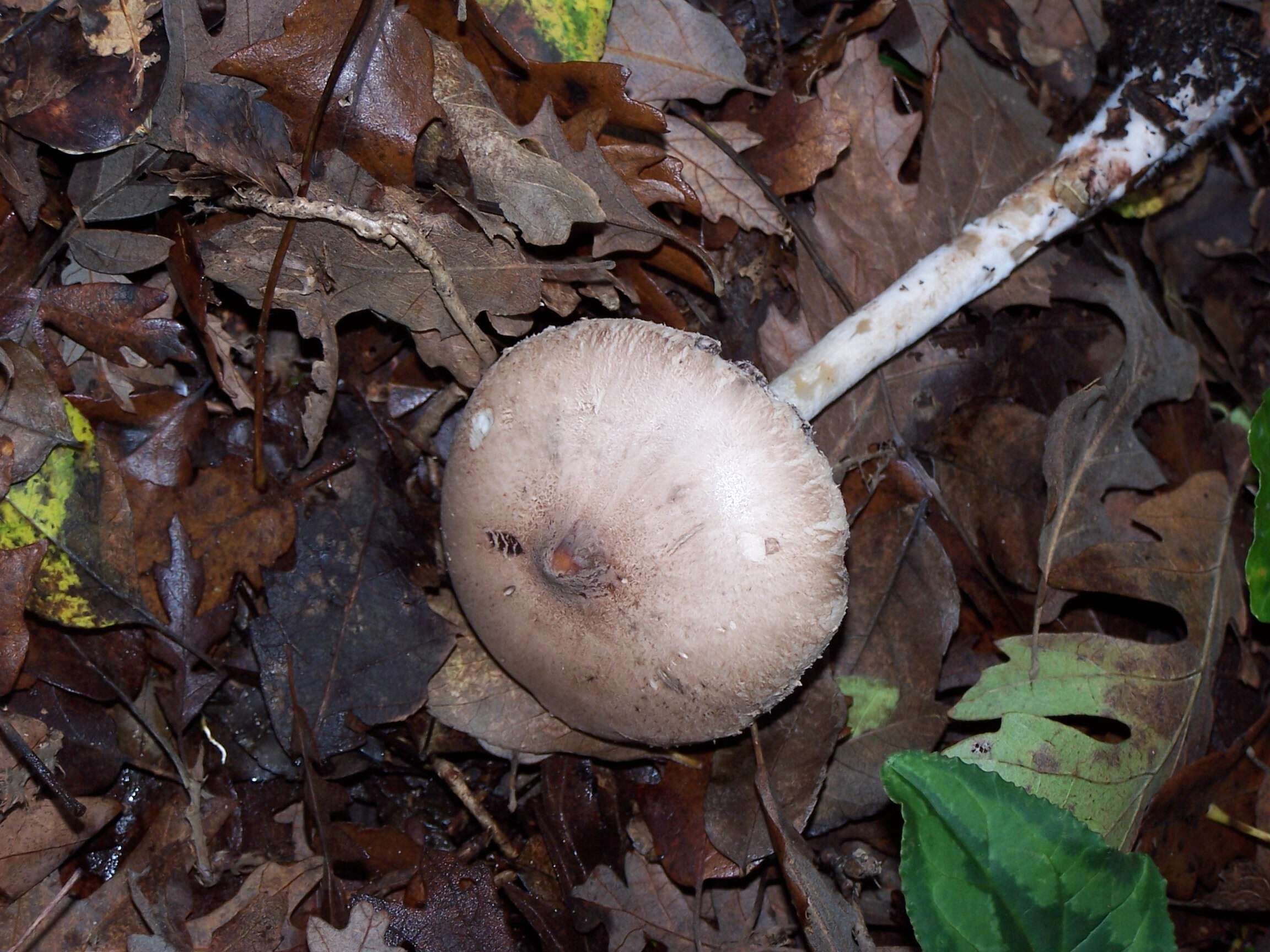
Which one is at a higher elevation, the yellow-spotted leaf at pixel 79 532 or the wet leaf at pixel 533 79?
the wet leaf at pixel 533 79

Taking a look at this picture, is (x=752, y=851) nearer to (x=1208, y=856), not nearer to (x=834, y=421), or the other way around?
(x=834, y=421)

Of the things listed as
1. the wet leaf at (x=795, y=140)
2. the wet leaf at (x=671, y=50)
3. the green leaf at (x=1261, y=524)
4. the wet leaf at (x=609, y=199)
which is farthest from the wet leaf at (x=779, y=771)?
the wet leaf at (x=671, y=50)

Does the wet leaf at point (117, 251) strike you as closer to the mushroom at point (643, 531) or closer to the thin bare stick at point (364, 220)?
the thin bare stick at point (364, 220)

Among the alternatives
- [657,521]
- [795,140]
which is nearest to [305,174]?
[657,521]

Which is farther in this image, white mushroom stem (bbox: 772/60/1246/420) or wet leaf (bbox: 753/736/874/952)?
white mushroom stem (bbox: 772/60/1246/420)

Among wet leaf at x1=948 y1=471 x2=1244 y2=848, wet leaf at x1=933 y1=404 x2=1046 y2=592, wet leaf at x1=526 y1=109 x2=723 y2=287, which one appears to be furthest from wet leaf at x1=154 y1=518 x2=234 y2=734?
wet leaf at x1=933 y1=404 x2=1046 y2=592

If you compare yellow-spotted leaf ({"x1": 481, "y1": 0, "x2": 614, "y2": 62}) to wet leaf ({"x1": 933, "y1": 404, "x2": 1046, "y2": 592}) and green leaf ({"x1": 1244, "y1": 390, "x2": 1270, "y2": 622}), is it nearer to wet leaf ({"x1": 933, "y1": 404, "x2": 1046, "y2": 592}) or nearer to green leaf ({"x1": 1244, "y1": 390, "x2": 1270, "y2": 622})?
wet leaf ({"x1": 933, "y1": 404, "x2": 1046, "y2": 592})

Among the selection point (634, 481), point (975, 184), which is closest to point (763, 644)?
point (634, 481)
